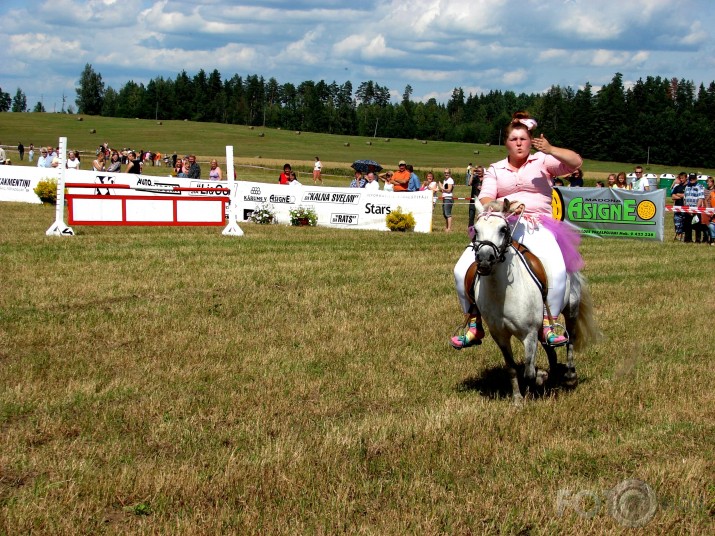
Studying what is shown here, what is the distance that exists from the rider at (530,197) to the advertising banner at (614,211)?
16.9 meters

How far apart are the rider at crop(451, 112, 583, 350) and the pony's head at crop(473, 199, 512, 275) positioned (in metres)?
0.47

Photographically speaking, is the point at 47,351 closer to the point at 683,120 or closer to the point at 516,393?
the point at 516,393

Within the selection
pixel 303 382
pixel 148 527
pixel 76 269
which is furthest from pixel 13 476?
pixel 76 269

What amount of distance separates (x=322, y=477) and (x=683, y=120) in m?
129

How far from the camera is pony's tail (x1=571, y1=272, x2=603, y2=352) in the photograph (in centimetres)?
834

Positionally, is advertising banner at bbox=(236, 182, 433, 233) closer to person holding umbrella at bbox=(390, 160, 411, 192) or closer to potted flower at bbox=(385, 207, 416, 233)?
potted flower at bbox=(385, 207, 416, 233)

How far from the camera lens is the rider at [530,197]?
7434 millimetres

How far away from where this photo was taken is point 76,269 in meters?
13.7

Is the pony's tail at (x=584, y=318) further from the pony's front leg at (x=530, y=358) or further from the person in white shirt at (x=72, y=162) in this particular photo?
the person in white shirt at (x=72, y=162)

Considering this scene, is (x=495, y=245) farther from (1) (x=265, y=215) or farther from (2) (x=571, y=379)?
(1) (x=265, y=215)

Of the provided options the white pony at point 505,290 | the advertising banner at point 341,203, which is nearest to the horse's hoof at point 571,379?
the white pony at point 505,290

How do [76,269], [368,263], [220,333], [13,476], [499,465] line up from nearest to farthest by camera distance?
[13,476] < [499,465] < [220,333] < [76,269] < [368,263]

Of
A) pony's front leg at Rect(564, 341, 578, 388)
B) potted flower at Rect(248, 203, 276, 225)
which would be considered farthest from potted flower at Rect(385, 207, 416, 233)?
pony's front leg at Rect(564, 341, 578, 388)

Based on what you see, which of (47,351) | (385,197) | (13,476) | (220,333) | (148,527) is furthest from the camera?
(385,197)
